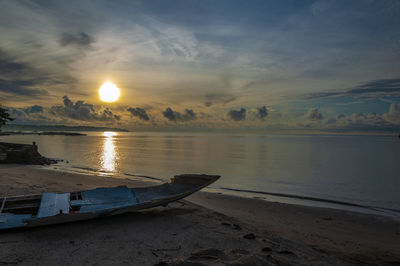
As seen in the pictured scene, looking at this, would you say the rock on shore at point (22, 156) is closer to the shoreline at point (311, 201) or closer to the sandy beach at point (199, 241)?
the shoreline at point (311, 201)

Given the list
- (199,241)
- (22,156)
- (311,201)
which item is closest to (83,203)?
(199,241)

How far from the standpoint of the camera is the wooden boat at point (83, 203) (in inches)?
265

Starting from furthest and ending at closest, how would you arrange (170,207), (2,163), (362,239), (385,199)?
(2,163)
(385,199)
(170,207)
(362,239)

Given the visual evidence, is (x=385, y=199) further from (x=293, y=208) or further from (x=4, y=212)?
(x=4, y=212)

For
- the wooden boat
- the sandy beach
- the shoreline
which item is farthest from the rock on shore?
the sandy beach

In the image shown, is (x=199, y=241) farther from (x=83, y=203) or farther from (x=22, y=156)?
(x=22, y=156)

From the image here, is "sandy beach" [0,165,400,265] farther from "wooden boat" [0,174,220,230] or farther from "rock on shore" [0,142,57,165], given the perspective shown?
"rock on shore" [0,142,57,165]

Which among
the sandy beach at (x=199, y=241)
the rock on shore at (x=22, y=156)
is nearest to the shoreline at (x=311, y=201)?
the sandy beach at (x=199, y=241)

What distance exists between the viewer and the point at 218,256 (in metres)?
5.50

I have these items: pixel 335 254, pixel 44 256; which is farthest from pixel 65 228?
pixel 335 254

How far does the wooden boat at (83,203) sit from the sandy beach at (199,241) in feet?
1.17

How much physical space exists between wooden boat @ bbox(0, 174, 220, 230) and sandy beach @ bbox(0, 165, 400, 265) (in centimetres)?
36

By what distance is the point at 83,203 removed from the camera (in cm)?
820

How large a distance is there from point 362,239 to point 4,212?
10.8 meters
